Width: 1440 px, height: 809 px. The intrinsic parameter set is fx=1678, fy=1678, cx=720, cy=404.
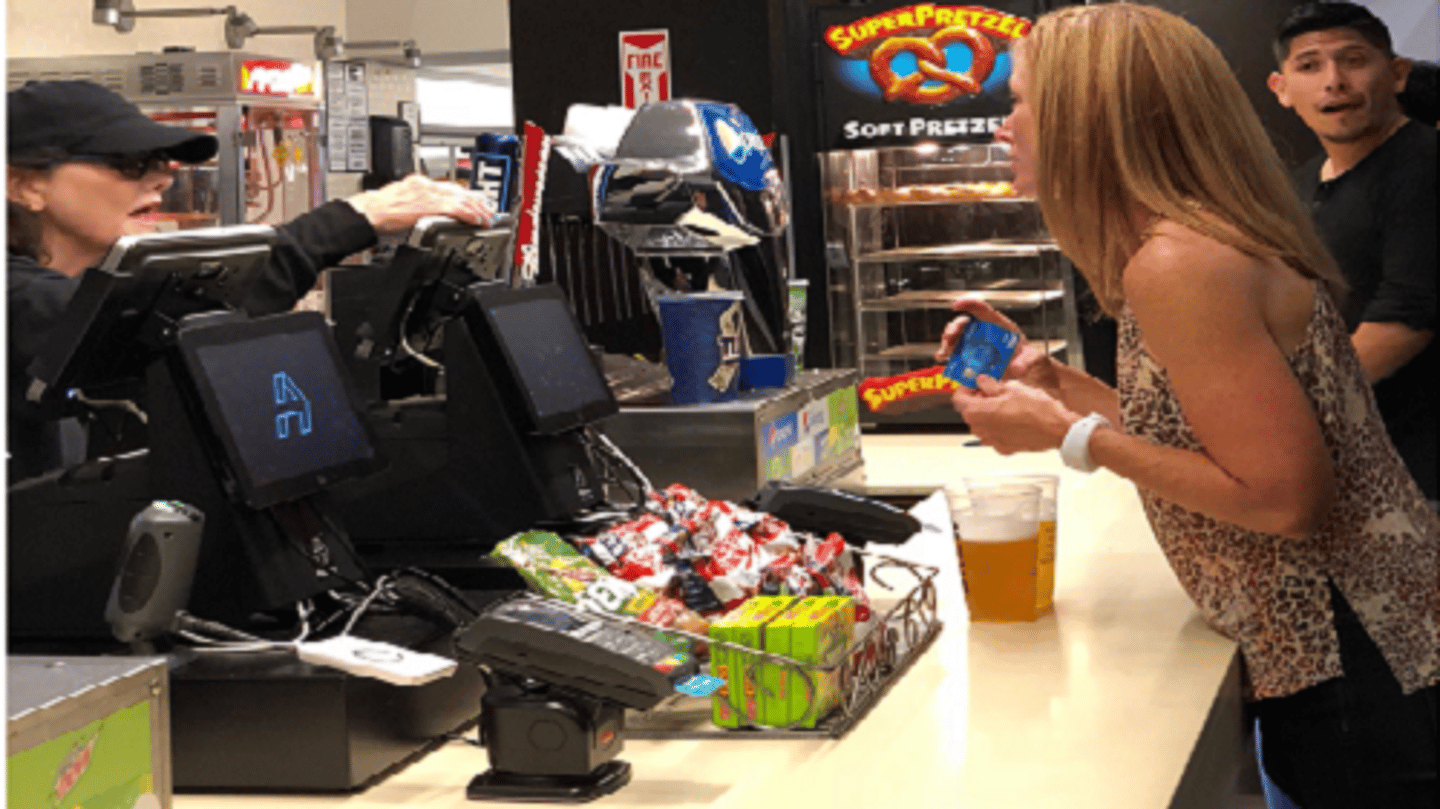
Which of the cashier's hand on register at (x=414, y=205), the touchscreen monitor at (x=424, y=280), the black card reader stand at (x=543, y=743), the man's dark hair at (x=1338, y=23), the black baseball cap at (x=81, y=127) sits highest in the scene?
the man's dark hair at (x=1338, y=23)

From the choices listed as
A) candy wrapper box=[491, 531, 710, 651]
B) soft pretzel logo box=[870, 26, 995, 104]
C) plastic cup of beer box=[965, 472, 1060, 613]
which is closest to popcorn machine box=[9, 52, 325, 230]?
soft pretzel logo box=[870, 26, 995, 104]

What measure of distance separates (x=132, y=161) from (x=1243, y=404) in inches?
59.4

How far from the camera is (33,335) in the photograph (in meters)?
1.91

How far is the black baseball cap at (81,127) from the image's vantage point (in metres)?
2.24

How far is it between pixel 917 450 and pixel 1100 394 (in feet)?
6.23

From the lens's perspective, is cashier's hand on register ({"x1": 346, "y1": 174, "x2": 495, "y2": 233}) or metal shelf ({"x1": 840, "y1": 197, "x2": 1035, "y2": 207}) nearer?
cashier's hand on register ({"x1": 346, "y1": 174, "x2": 495, "y2": 233})

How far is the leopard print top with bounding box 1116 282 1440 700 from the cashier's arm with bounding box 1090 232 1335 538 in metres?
0.05

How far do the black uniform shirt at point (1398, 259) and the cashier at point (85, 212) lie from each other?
2.17 metres

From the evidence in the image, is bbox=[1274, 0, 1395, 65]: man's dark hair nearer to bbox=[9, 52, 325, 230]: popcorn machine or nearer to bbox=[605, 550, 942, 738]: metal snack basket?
bbox=[605, 550, 942, 738]: metal snack basket

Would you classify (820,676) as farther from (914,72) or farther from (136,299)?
(914,72)

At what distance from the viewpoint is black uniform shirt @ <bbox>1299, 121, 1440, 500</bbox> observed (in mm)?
3449

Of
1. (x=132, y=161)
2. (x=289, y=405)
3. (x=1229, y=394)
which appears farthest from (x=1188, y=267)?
(x=132, y=161)

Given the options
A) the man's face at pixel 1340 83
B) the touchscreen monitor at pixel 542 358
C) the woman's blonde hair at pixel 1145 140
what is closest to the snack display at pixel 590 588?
the touchscreen monitor at pixel 542 358

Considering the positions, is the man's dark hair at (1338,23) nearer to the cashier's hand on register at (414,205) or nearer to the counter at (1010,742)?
the counter at (1010,742)
